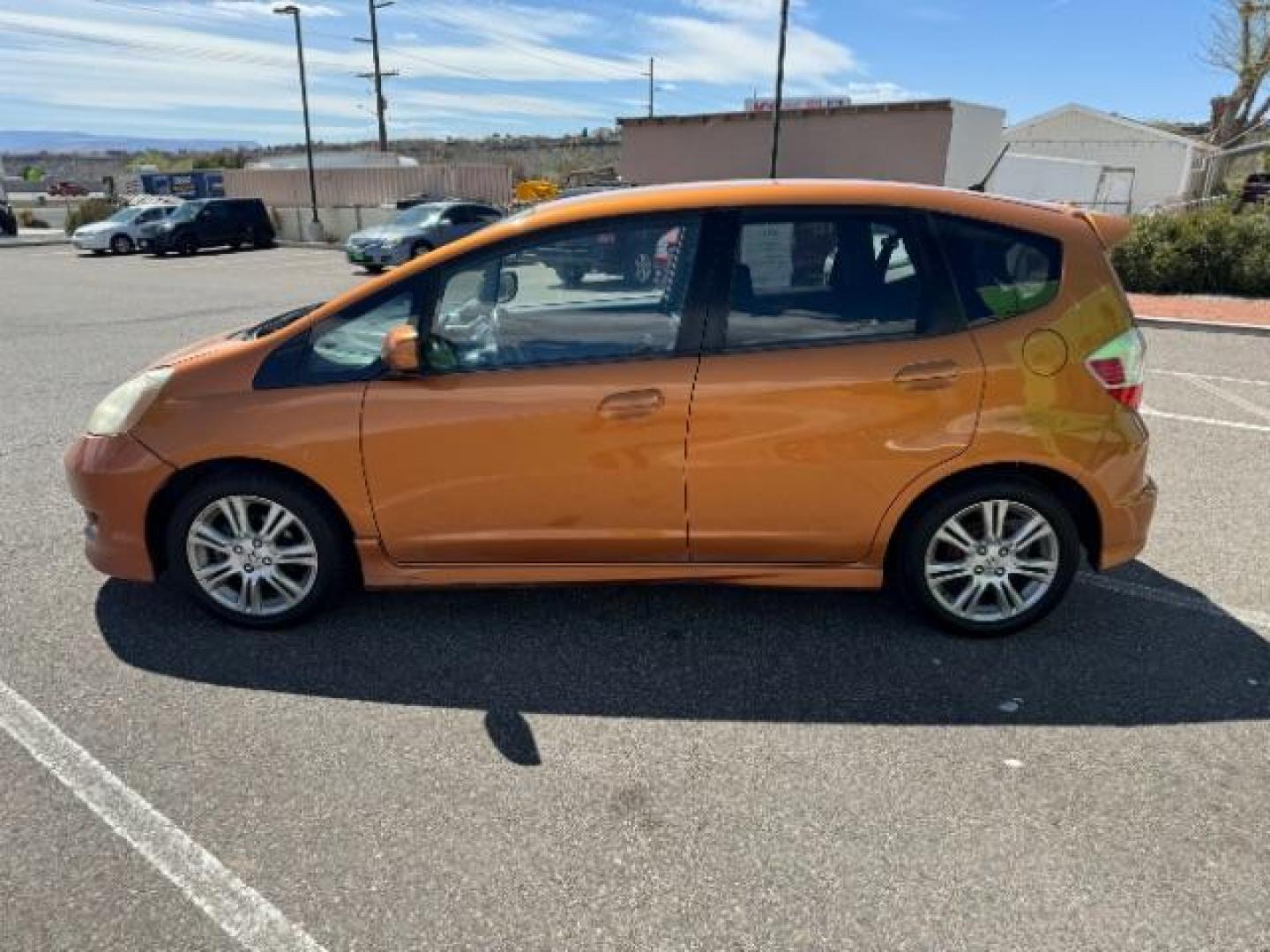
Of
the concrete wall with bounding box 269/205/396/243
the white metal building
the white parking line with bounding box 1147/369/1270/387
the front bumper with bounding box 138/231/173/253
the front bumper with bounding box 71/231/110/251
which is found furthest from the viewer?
the white metal building

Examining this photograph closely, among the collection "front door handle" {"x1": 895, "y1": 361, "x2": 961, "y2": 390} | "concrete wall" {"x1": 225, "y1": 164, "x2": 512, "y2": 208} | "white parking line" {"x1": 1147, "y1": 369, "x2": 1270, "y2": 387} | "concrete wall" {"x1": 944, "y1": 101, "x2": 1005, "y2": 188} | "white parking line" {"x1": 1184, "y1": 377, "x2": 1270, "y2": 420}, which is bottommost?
"white parking line" {"x1": 1184, "y1": 377, "x2": 1270, "y2": 420}

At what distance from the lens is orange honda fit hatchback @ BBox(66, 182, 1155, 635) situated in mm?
3078

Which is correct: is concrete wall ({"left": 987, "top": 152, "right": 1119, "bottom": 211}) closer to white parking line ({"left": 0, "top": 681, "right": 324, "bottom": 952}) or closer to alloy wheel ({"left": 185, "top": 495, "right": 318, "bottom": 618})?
alloy wheel ({"left": 185, "top": 495, "right": 318, "bottom": 618})

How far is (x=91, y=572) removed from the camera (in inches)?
154

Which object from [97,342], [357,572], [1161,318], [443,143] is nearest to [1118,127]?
[1161,318]

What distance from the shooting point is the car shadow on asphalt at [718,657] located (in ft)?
9.62

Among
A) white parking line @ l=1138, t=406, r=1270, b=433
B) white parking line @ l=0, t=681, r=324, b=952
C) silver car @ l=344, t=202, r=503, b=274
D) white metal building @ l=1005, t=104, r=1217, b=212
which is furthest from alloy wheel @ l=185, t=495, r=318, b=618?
white metal building @ l=1005, t=104, r=1217, b=212

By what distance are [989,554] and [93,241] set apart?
28.3 meters

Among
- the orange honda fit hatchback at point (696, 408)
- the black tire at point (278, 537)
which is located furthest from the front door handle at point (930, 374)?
the black tire at point (278, 537)

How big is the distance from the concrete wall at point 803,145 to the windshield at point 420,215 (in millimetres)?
8805

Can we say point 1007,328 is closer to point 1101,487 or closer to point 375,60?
point 1101,487

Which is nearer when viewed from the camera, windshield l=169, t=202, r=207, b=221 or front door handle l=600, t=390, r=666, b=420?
front door handle l=600, t=390, r=666, b=420

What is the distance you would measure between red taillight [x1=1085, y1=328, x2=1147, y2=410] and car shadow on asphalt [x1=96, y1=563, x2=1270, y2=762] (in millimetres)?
959

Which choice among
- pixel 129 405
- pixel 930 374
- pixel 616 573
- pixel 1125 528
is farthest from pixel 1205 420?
pixel 129 405
